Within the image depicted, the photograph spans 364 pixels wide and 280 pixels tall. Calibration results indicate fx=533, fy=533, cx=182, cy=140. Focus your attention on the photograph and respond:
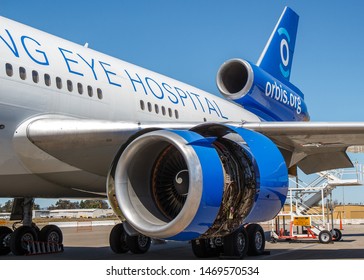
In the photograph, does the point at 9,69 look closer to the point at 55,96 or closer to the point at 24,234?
the point at 55,96

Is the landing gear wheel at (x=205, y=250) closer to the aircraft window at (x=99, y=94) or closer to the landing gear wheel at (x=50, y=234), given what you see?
the aircraft window at (x=99, y=94)

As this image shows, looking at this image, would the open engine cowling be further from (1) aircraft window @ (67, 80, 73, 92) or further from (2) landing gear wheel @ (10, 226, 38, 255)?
(2) landing gear wheel @ (10, 226, 38, 255)

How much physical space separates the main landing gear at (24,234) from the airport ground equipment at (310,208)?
262 inches

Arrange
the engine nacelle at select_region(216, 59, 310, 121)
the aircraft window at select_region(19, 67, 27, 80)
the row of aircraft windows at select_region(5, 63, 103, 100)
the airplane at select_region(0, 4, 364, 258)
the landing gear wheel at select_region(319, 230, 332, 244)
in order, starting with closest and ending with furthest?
the airplane at select_region(0, 4, 364, 258) → the row of aircraft windows at select_region(5, 63, 103, 100) → the aircraft window at select_region(19, 67, 27, 80) → the engine nacelle at select_region(216, 59, 310, 121) → the landing gear wheel at select_region(319, 230, 332, 244)

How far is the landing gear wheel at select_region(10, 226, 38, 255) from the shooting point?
10109 millimetres

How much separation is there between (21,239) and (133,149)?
4.70 metres

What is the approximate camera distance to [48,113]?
7703 mm

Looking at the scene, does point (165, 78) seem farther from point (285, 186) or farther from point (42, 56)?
point (285, 186)

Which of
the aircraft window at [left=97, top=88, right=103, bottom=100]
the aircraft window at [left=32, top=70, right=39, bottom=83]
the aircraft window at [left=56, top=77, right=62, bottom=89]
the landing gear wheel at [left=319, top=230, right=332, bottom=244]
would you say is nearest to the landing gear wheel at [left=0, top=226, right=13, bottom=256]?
the aircraft window at [left=97, top=88, right=103, bottom=100]

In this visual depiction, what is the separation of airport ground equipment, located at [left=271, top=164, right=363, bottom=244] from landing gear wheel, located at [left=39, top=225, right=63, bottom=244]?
6.37 meters

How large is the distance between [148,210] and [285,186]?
5.91 feet

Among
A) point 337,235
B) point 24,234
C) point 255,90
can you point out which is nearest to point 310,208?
point 337,235

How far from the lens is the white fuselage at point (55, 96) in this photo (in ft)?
24.1
